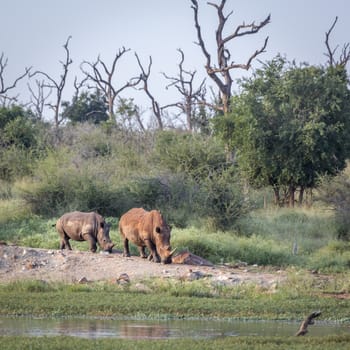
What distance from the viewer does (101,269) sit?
16.8m

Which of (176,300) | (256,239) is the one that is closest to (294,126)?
(256,239)

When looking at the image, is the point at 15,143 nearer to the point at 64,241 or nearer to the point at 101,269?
the point at 64,241

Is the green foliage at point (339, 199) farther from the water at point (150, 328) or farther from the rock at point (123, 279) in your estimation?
the water at point (150, 328)

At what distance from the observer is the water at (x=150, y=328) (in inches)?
450

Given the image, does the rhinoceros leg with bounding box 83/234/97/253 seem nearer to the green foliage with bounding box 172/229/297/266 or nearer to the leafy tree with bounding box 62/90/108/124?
the green foliage with bounding box 172/229/297/266

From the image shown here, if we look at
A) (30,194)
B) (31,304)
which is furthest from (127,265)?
(30,194)

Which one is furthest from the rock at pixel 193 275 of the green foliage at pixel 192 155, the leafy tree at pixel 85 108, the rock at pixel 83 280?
the leafy tree at pixel 85 108

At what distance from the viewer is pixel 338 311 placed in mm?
13758

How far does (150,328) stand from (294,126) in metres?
15.9

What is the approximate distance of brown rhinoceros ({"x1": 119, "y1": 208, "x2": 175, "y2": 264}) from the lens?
57.3 ft

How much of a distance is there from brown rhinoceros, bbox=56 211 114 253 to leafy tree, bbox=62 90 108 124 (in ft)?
123

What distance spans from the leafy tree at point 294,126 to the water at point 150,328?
1460cm

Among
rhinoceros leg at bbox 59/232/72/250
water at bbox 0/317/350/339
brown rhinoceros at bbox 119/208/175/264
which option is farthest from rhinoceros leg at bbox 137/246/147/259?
water at bbox 0/317/350/339

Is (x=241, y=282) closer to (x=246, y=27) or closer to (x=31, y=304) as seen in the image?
(x=31, y=304)
